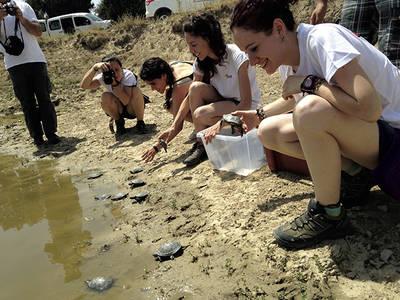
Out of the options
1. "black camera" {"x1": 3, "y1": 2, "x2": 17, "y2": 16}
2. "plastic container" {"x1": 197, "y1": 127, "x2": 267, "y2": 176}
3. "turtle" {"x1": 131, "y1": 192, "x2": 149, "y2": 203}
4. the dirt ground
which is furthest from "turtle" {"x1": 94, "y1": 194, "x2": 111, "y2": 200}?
"black camera" {"x1": 3, "y1": 2, "x2": 17, "y2": 16}

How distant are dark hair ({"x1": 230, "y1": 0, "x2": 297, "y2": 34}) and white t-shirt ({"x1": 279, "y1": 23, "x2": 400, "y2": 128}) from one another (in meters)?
0.13

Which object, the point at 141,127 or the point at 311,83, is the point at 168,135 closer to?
the point at 141,127

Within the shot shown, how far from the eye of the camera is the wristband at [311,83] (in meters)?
1.69

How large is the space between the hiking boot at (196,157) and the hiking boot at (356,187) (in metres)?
1.63

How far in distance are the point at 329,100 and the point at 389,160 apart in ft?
1.34

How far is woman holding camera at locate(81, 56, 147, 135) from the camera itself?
190 inches

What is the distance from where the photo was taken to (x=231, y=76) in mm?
3355

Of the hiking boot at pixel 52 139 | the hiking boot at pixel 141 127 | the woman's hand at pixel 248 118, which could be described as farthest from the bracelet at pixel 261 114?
the hiking boot at pixel 52 139

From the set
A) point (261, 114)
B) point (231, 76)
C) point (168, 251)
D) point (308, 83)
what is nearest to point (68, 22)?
point (231, 76)

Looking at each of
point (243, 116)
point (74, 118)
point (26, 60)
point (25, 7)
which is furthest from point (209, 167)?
point (74, 118)

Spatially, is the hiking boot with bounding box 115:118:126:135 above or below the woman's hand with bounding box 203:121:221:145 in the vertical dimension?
below

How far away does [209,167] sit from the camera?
3.30 metres

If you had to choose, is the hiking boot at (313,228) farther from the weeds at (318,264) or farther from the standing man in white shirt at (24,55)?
the standing man in white shirt at (24,55)

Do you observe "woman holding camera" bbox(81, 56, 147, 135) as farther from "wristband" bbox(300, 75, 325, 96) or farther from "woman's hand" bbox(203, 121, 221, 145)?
"wristband" bbox(300, 75, 325, 96)
